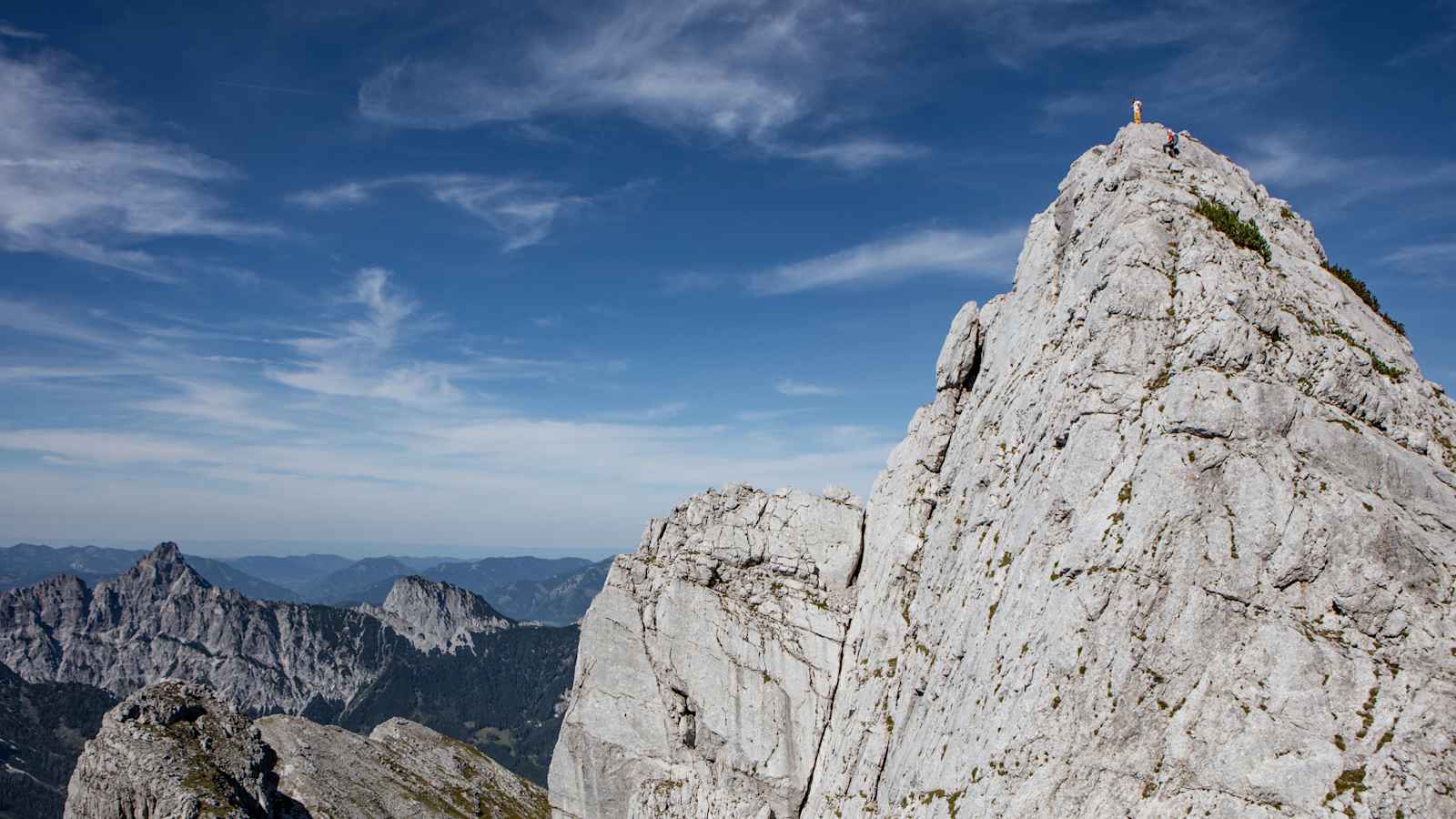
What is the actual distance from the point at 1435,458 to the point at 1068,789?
86.6ft

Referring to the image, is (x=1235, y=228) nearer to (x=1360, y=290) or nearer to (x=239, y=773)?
(x=1360, y=290)

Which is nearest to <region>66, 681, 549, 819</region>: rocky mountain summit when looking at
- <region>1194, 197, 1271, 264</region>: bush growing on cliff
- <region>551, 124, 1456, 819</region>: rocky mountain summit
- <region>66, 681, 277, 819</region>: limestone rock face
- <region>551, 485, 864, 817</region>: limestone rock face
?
<region>66, 681, 277, 819</region>: limestone rock face

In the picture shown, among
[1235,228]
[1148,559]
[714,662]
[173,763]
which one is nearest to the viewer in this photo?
[1148,559]

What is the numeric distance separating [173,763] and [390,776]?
55.0 m

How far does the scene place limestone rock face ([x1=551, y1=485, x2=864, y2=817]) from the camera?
7025cm

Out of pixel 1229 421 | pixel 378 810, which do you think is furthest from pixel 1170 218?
pixel 378 810

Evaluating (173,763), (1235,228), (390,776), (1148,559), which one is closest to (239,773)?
(173,763)

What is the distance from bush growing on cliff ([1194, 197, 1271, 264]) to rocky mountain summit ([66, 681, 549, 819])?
89.6 metres

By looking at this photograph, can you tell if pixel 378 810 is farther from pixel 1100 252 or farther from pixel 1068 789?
pixel 1100 252

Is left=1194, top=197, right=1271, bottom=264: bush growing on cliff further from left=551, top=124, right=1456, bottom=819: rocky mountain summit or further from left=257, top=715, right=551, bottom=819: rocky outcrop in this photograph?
left=257, top=715, right=551, bottom=819: rocky outcrop

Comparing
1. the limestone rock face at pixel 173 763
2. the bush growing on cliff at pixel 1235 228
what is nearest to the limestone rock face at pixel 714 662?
the limestone rock face at pixel 173 763

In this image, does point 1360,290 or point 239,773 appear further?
point 239,773

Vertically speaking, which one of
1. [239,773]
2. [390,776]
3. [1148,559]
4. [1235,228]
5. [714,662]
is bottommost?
[390,776]

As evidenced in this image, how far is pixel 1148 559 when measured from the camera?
3800 cm
